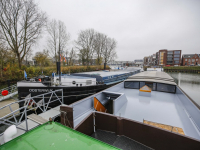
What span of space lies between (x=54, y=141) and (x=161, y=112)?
5.43 m

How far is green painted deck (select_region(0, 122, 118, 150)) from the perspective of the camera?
1623 mm

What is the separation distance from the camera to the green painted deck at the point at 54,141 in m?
1.62

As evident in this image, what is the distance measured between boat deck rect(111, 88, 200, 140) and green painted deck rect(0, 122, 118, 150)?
2498mm

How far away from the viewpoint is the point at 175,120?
4.54 metres

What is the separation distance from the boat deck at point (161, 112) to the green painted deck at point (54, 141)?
2.50 meters

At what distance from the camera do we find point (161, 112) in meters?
5.21

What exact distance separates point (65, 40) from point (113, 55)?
21.6m

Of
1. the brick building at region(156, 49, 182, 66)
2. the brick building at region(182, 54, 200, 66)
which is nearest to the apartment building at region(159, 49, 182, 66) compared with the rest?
the brick building at region(156, 49, 182, 66)

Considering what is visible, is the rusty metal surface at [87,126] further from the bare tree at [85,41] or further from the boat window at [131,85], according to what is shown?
the bare tree at [85,41]

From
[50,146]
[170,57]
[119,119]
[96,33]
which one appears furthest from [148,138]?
[170,57]

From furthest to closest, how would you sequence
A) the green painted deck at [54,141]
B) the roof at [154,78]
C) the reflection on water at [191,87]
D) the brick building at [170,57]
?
the brick building at [170,57], the reflection on water at [191,87], the roof at [154,78], the green painted deck at [54,141]

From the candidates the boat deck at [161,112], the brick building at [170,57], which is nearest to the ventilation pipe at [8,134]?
the boat deck at [161,112]

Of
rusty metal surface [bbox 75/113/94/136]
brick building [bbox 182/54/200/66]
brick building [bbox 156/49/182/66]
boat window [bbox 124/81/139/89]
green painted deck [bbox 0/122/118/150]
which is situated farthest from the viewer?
brick building [bbox 182/54/200/66]

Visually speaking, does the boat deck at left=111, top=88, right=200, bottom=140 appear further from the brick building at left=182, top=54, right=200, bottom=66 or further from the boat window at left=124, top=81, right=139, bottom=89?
the brick building at left=182, top=54, right=200, bottom=66
